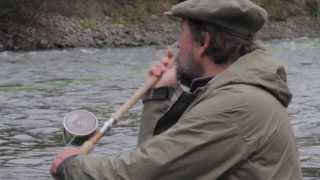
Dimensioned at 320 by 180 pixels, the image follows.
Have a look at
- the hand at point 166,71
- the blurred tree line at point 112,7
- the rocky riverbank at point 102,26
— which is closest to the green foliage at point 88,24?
the rocky riverbank at point 102,26

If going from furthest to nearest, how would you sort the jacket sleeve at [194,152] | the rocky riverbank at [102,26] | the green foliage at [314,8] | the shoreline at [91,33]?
the green foliage at [314,8] → the rocky riverbank at [102,26] → the shoreline at [91,33] → the jacket sleeve at [194,152]

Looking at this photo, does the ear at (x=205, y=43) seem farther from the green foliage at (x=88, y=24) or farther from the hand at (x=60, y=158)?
the green foliage at (x=88, y=24)

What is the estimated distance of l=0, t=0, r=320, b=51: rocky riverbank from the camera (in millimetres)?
28197

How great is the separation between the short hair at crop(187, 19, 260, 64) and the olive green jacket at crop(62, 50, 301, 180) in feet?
0.18

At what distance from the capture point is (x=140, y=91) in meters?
3.38

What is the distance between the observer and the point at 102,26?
100 feet

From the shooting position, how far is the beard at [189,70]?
2.95m

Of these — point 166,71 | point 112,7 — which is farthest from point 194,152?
point 112,7

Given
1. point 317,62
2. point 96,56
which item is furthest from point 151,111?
point 96,56

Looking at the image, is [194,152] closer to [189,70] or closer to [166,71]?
[189,70]

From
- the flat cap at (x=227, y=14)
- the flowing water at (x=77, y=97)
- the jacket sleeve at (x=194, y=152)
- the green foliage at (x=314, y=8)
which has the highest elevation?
the flat cap at (x=227, y=14)

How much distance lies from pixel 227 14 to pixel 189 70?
9.1 inches

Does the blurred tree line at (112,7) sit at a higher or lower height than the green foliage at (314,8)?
higher

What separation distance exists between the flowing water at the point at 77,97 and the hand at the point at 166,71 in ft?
19.1
